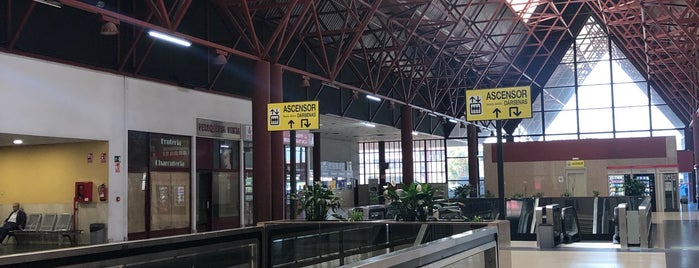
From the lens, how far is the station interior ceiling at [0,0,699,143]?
1568 cm

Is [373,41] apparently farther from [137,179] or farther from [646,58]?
[646,58]

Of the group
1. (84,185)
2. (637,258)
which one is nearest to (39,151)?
(84,185)

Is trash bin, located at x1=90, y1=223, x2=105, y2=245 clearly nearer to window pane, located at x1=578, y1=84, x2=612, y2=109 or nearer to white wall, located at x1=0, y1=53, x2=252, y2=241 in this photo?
white wall, located at x1=0, y1=53, x2=252, y2=241

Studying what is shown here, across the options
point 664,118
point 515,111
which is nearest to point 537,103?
point 664,118

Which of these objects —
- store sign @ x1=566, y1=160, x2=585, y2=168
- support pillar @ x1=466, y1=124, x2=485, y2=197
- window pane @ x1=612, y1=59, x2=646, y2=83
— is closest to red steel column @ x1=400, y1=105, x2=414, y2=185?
store sign @ x1=566, y1=160, x2=585, y2=168

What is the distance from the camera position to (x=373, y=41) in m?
29.3

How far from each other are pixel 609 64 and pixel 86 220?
37.2 metres

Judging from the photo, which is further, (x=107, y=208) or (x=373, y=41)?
(x=373, y=41)

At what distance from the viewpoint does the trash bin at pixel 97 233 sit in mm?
15752

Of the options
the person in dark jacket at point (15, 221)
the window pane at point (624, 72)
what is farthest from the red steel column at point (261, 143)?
the window pane at point (624, 72)

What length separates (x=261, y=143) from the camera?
17.9 m

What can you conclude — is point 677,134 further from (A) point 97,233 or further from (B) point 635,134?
(A) point 97,233

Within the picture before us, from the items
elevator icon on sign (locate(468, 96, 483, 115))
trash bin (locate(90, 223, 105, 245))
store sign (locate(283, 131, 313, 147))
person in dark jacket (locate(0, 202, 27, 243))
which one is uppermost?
elevator icon on sign (locate(468, 96, 483, 115))

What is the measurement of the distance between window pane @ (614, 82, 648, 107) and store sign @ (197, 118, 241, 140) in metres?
30.8
